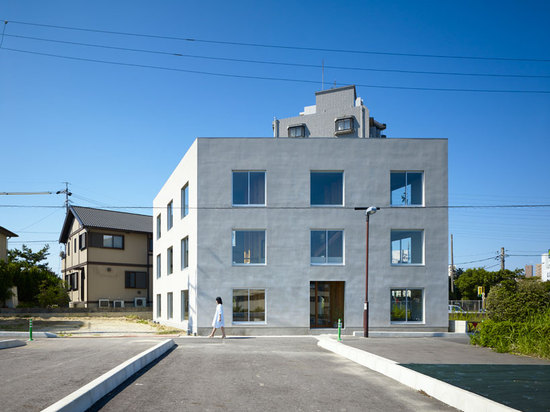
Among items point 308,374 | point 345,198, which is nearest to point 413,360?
point 308,374

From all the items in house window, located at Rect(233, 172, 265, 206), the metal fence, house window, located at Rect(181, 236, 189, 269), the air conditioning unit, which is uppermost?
house window, located at Rect(233, 172, 265, 206)

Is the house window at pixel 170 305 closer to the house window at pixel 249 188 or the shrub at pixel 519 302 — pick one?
the house window at pixel 249 188

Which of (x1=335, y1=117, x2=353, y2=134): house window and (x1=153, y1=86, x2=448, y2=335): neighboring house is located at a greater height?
(x1=335, y1=117, x2=353, y2=134): house window

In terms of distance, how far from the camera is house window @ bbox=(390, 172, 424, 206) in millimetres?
26922

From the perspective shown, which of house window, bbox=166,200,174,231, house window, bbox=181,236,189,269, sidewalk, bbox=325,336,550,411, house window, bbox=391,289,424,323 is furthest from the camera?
house window, bbox=166,200,174,231

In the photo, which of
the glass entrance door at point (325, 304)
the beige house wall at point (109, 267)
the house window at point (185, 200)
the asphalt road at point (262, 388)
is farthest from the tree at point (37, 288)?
the asphalt road at point (262, 388)

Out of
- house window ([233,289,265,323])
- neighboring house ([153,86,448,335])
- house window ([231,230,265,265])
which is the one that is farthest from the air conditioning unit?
house window ([231,230,265,265])

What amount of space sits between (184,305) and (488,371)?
2051 centimetres

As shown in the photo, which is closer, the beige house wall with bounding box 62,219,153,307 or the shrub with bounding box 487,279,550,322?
the shrub with bounding box 487,279,550,322

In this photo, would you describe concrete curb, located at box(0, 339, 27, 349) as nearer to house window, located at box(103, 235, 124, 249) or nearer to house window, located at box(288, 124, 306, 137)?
house window, located at box(103, 235, 124, 249)

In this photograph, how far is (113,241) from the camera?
45938mm

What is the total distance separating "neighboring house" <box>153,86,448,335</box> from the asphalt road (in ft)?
38.4

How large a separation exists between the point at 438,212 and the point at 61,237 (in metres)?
42.3

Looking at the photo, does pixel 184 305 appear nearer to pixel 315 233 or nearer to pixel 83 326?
pixel 83 326
